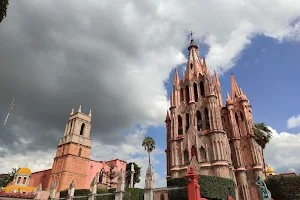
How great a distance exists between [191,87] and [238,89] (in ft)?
32.2

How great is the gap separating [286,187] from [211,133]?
10887 mm

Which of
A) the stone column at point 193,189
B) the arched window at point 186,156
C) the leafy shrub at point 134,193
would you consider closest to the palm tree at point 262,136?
the arched window at point 186,156

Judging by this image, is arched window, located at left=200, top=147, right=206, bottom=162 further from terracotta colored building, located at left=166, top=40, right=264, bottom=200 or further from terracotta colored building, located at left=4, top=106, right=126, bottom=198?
terracotta colored building, located at left=4, top=106, right=126, bottom=198

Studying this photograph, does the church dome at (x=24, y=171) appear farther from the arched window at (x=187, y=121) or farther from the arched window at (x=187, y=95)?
the arched window at (x=187, y=95)

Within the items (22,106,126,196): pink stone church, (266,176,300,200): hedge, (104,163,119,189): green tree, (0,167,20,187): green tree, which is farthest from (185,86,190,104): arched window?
(0,167,20,187): green tree

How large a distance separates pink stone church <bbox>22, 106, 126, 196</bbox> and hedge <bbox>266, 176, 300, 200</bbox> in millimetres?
30751

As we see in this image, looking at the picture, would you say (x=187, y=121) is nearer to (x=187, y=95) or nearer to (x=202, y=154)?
(x=187, y=95)

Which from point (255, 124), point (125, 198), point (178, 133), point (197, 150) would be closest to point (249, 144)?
point (255, 124)

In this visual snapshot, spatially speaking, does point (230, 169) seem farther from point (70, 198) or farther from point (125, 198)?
point (70, 198)

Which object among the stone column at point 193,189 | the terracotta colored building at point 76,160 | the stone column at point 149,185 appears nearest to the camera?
the stone column at point 193,189

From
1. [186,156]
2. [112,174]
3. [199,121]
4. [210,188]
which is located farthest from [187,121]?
[112,174]

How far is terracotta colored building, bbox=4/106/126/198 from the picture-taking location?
1591 inches

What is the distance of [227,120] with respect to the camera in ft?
121

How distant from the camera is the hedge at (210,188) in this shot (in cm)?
1795
